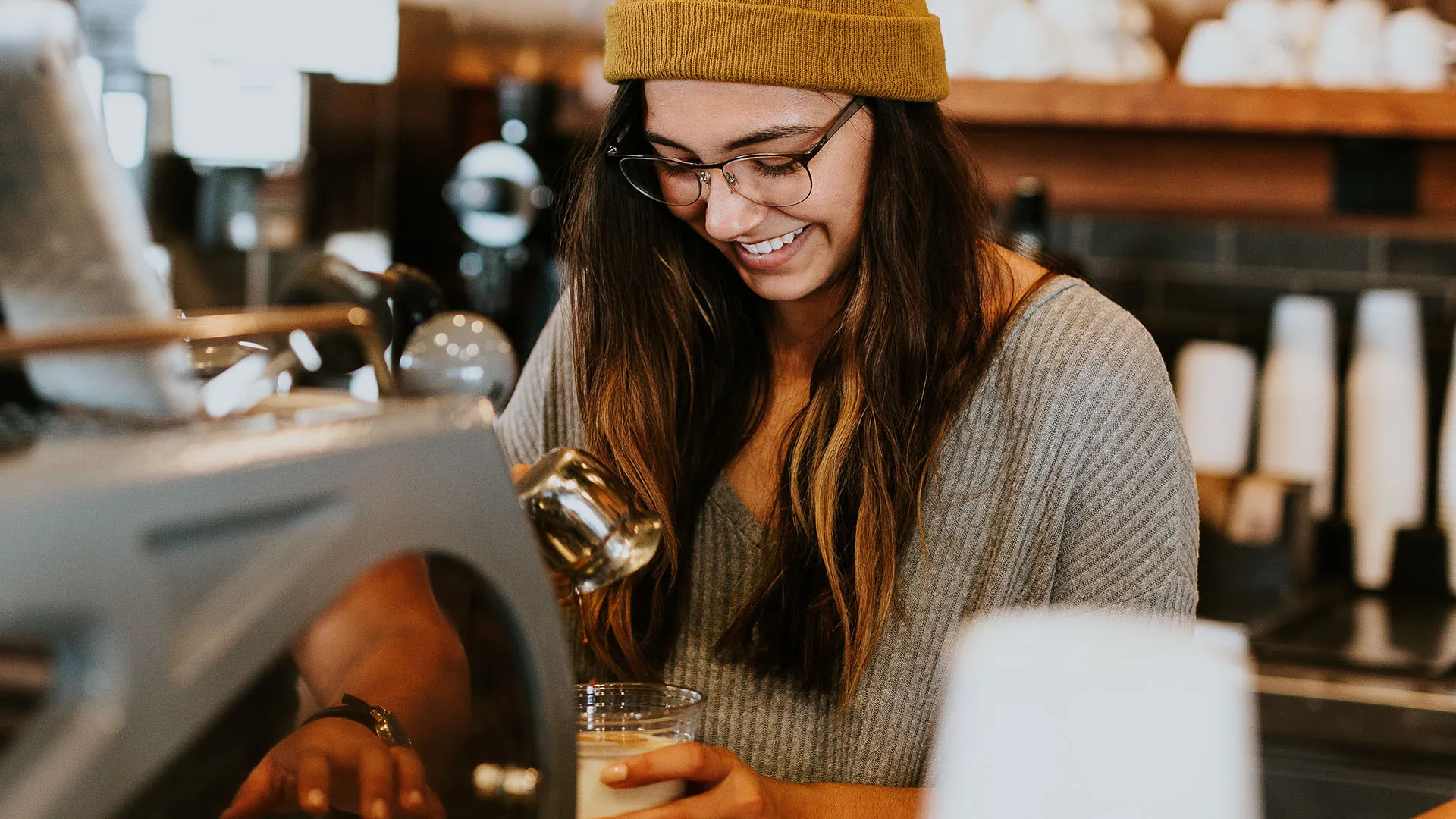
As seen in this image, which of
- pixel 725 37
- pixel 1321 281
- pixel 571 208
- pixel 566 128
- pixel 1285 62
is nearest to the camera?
pixel 725 37

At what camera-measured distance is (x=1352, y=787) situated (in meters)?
1.91

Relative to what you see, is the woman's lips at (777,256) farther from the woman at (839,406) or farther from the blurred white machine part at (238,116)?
the blurred white machine part at (238,116)

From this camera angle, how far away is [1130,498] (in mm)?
1141

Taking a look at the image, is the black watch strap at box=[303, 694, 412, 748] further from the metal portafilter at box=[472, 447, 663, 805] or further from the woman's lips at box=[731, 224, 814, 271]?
the woman's lips at box=[731, 224, 814, 271]

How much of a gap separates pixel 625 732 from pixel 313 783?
0.76ft

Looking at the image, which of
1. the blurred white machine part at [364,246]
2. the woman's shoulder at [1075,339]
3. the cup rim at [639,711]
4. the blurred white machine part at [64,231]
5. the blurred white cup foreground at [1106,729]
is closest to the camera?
the blurred white cup foreground at [1106,729]

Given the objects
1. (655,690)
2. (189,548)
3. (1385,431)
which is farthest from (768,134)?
(1385,431)

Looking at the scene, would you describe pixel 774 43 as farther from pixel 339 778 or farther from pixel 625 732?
pixel 339 778

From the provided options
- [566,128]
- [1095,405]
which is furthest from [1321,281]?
[1095,405]

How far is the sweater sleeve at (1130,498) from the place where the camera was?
3.66ft

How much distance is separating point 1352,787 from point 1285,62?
114 centimetres

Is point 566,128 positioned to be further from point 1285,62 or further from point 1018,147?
point 1285,62

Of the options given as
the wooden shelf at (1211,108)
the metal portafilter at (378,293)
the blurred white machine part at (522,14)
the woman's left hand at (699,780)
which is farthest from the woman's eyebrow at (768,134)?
the blurred white machine part at (522,14)

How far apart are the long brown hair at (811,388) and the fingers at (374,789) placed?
592 millimetres
